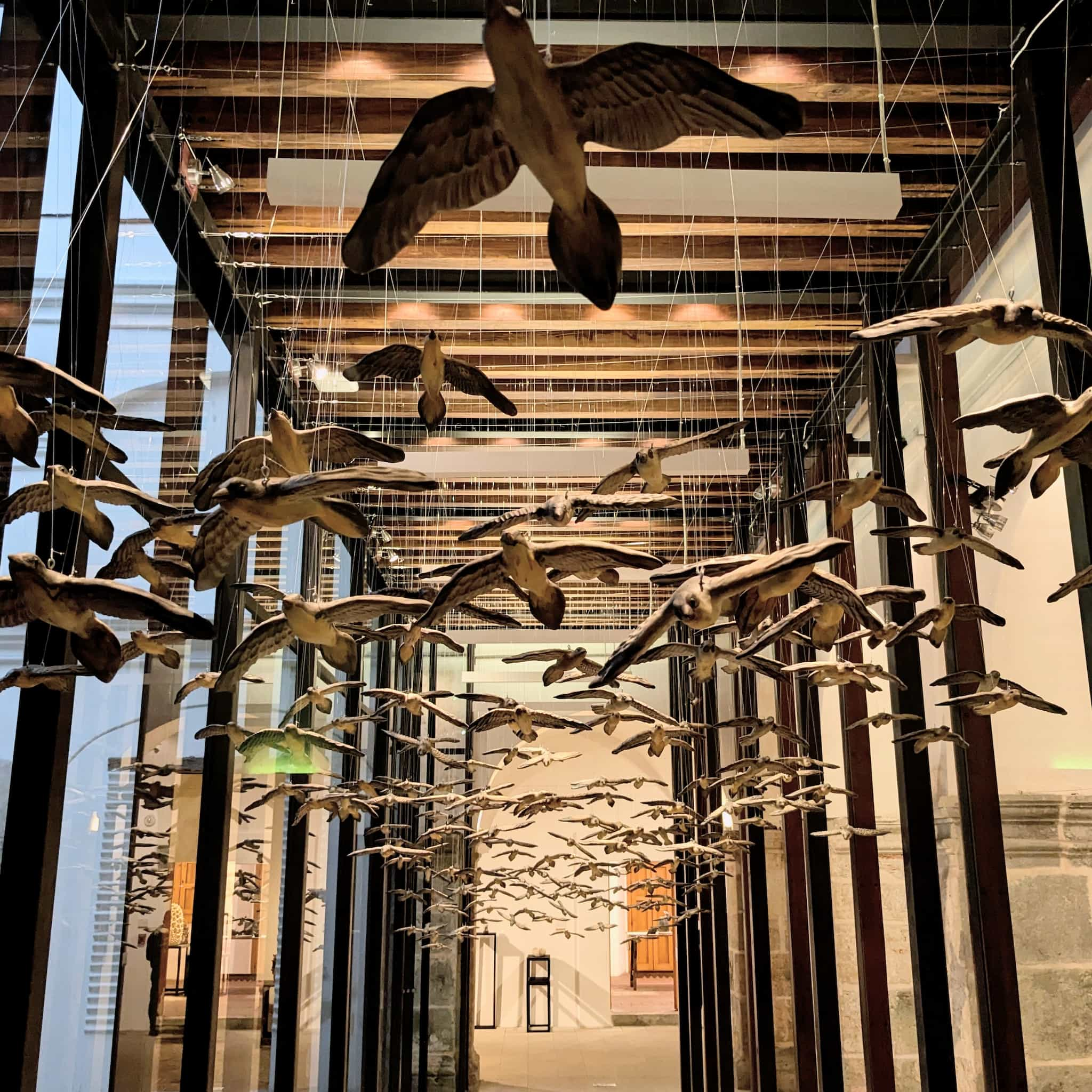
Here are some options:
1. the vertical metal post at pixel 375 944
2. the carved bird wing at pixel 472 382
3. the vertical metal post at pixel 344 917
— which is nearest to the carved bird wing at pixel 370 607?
the carved bird wing at pixel 472 382

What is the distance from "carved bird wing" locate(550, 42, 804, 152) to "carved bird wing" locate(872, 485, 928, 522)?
Answer: 6.82 ft

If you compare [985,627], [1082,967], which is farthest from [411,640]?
[1082,967]

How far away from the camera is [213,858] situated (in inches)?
262

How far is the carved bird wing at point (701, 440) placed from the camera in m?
4.12

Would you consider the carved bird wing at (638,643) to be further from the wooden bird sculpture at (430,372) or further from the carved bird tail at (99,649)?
the carved bird tail at (99,649)

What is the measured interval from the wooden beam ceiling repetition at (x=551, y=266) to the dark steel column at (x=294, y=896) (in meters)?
1.22

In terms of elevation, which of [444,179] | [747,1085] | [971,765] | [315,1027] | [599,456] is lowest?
[747,1085]

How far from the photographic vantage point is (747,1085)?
1348 cm

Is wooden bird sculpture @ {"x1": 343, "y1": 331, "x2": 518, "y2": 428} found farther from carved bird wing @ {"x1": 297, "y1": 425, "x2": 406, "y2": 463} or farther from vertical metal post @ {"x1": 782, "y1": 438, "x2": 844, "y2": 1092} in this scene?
vertical metal post @ {"x1": 782, "y1": 438, "x2": 844, "y2": 1092}

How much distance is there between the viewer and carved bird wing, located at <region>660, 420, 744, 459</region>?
412 centimetres

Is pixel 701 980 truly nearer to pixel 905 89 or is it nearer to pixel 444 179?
pixel 905 89

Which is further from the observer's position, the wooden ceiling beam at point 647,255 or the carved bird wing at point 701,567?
the wooden ceiling beam at point 647,255

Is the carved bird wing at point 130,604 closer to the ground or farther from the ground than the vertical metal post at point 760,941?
farther from the ground

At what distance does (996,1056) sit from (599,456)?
4.19m
